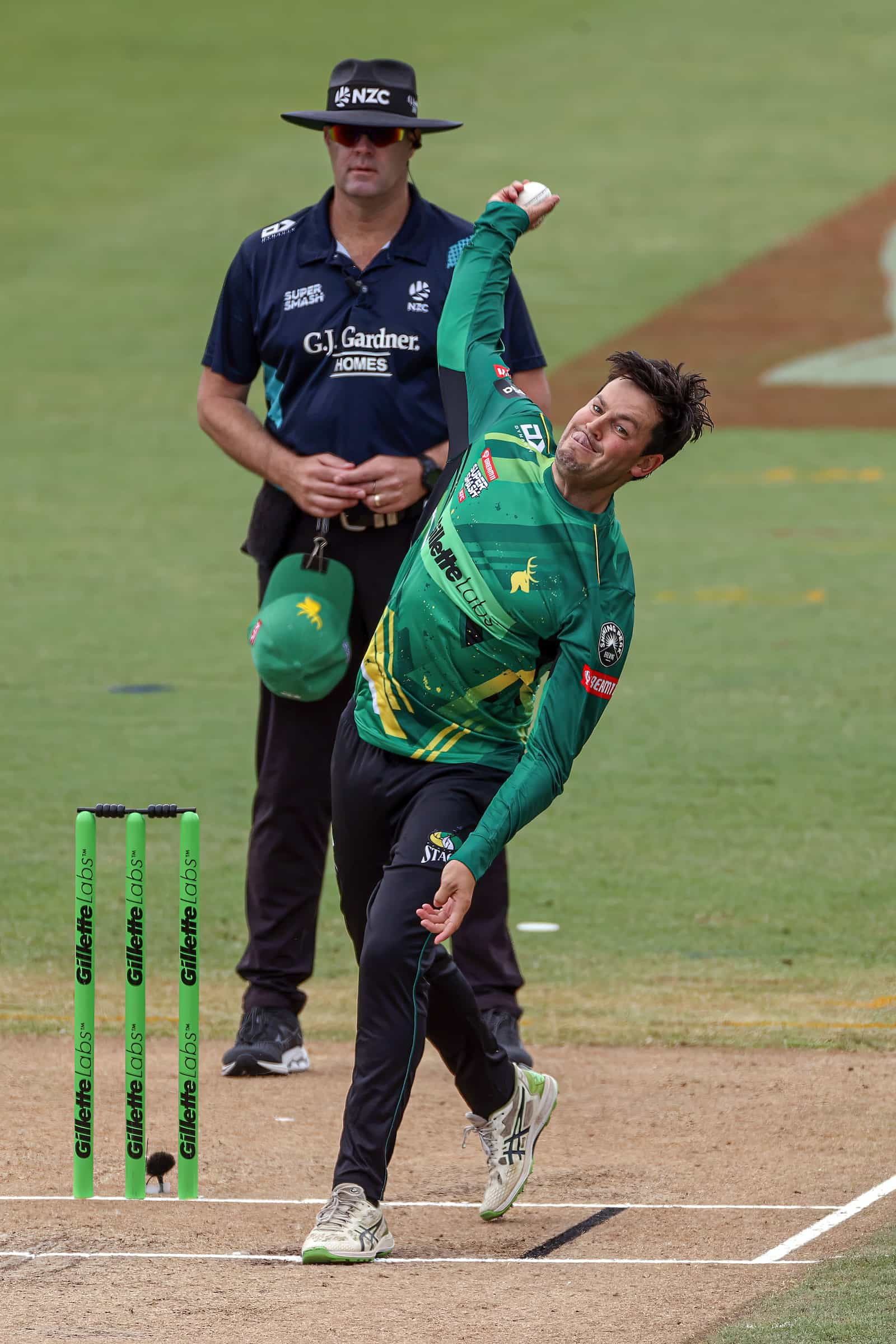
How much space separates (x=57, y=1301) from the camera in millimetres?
4602

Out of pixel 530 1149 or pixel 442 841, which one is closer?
pixel 442 841

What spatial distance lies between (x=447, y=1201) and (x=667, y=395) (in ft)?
7.02

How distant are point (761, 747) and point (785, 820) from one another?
1477 mm

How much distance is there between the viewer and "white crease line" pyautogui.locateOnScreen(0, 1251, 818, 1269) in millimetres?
4938

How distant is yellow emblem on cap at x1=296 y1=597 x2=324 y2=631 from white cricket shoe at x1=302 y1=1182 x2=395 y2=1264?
6.46ft

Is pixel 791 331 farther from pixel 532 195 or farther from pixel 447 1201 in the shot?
pixel 447 1201

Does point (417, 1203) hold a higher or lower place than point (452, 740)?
lower

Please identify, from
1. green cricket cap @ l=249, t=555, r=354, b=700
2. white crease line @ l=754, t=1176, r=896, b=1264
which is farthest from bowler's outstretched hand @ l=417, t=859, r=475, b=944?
green cricket cap @ l=249, t=555, r=354, b=700

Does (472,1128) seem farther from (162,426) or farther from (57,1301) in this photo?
(162,426)

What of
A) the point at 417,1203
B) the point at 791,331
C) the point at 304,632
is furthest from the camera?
the point at 791,331

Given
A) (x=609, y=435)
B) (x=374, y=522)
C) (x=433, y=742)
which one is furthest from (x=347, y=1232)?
(x=374, y=522)

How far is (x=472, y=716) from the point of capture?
17.2 feet

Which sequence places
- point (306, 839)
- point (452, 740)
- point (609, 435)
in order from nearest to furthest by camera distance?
point (609, 435)
point (452, 740)
point (306, 839)

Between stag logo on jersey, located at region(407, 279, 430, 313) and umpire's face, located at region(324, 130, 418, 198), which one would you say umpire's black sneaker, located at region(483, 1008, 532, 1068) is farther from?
umpire's face, located at region(324, 130, 418, 198)
